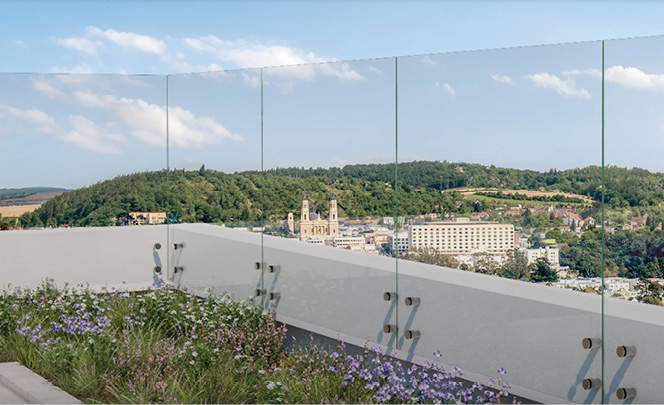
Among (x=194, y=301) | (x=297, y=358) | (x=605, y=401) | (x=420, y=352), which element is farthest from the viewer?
(x=194, y=301)

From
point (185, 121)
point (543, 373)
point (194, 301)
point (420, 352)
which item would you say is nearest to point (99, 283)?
point (194, 301)

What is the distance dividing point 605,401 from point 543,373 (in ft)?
1.30

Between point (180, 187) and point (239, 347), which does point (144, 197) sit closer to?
point (180, 187)

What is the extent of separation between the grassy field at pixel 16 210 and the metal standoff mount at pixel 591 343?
564 cm

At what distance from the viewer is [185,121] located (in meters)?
7.21

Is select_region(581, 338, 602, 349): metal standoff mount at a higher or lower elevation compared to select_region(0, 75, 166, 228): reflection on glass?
lower

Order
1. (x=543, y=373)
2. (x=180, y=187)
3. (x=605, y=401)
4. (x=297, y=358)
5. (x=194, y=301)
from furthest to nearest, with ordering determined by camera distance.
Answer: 1. (x=180, y=187)
2. (x=194, y=301)
3. (x=297, y=358)
4. (x=543, y=373)
5. (x=605, y=401)

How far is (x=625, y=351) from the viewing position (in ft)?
13.0

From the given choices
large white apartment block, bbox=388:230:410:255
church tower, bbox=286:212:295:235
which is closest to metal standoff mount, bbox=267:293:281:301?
church tower, bbox=286:212:295:235

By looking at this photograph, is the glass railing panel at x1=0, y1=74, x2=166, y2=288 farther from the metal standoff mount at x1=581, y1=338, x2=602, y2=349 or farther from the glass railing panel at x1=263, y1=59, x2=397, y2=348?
the metal standoff mount at x1=581, y1=338, x2=602, y2=349

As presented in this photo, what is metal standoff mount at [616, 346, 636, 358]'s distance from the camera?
12.9 ft

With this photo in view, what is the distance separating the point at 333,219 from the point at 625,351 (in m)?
2.48

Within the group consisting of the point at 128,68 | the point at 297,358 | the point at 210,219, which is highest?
the point at 128,68

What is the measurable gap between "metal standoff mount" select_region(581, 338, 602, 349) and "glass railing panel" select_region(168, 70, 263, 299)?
2.97 metres
